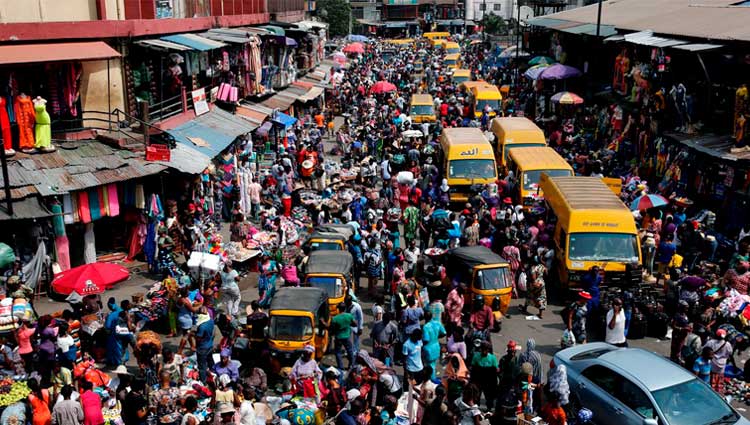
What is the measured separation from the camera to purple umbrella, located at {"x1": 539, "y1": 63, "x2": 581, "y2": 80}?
1495 inches

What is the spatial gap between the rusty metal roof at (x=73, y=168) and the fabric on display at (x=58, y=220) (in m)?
0.45

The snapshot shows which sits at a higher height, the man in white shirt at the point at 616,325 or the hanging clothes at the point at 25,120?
the hanging clothes at the point at 25,120

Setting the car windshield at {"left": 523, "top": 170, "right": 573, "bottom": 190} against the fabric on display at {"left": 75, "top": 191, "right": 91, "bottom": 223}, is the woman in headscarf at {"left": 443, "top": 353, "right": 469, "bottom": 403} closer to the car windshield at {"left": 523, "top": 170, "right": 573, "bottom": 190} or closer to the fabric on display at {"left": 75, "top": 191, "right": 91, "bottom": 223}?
the fabric on display at {"left": 75, "top": 191, "right": 91, "bottom": 223}

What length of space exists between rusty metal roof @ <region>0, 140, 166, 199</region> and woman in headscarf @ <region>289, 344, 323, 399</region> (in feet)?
25.9

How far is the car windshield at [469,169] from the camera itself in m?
23.8

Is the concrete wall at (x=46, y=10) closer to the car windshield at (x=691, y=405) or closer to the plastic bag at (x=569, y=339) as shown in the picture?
the plastic bag at (x=569, y=339)

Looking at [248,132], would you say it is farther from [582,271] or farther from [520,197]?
[582,271]

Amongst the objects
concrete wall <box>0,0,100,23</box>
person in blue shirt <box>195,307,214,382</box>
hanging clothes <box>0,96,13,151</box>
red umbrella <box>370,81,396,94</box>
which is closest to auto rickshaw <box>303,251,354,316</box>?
person in blue shirt <box>195,307,214,382</box>

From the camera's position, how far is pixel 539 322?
636 inches

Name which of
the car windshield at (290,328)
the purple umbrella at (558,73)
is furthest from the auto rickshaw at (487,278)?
the purple umbrella at (558,73)

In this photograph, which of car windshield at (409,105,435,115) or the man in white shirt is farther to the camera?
car windshield at (409,105,435,115)

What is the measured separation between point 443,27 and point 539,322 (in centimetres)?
10286

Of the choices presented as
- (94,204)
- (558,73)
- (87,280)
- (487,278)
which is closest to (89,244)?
(94,204)

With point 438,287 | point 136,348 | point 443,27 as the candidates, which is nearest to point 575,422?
point 438,287
